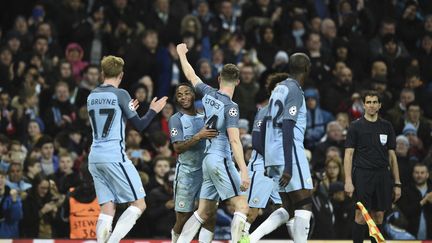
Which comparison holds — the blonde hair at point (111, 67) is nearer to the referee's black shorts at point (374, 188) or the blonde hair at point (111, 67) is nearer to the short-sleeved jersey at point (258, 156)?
the short-sleeved jersey at point (258, 156)

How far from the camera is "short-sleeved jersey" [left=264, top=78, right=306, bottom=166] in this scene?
12148mm

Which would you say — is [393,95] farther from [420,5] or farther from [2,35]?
[2,35]

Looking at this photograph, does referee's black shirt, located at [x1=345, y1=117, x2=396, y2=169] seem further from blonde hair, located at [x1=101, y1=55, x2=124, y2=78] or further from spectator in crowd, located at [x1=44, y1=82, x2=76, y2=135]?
spectator in crowd, located at [x1=44, y1=82, x2=76, y2=135]

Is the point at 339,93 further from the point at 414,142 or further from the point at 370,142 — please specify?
the point at 370,142

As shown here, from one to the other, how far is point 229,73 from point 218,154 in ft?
3.00

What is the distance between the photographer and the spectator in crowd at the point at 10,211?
1639cm

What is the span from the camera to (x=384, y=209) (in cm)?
1421

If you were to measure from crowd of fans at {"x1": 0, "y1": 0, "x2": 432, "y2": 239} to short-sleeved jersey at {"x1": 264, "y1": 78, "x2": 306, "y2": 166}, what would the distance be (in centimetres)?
410

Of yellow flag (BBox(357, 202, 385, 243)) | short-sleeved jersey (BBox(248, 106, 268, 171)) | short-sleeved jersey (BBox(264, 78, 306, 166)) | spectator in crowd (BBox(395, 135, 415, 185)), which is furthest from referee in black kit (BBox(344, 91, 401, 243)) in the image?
spectator in crowd (BBox(395, 135, 415, 185))

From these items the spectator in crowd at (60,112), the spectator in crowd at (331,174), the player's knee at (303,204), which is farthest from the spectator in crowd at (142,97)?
the player's knee at (303,204)

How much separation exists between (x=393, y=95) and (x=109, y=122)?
343 inches

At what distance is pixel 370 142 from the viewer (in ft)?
46.4

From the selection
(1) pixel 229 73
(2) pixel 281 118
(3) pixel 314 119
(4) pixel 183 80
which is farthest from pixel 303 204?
(4) pixel 183 80

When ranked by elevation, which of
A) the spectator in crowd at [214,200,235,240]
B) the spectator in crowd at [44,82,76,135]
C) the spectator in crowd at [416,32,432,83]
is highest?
the spectator in crowd at [416,32,432,83]
